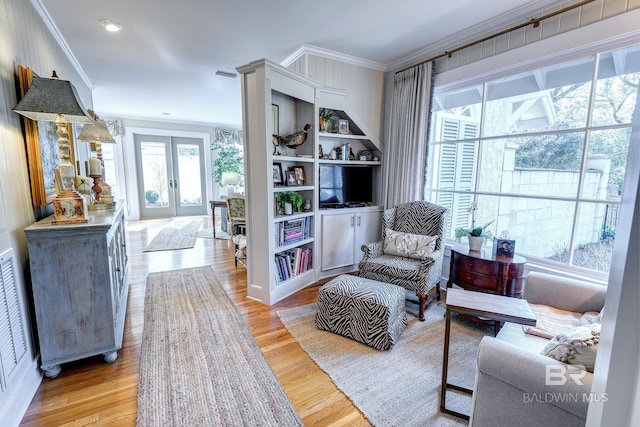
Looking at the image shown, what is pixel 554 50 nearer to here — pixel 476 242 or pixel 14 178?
pixel 476 242

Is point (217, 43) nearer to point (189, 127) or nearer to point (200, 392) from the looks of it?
Answer: point (200, 392)

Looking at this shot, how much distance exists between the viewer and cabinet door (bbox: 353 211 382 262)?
371 centimetres

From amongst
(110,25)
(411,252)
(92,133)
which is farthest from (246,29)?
(411,252)

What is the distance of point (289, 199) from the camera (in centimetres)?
314

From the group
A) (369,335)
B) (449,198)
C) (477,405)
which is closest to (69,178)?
(369,335)

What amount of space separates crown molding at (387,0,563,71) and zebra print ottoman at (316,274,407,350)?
259cm

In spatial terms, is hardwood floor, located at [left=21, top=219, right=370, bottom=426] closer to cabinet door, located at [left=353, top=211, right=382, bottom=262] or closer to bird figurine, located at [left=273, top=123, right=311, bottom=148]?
cabinet door, located at [left=353, top=211, right=382, bottom=262]

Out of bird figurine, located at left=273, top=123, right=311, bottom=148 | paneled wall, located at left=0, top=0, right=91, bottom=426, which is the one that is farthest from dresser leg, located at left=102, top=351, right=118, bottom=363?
bird figurine, located at left=273, top=123, right=311, bottom=148

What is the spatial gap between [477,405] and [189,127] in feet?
27.7

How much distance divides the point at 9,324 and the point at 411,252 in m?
2.94

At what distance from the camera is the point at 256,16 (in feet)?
8.34

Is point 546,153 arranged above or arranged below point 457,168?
above

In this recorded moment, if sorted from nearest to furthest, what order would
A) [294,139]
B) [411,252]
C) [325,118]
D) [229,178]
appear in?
[411,252], [294,139], [325,118], [229,178]

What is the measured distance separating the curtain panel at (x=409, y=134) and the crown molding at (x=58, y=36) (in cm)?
352
